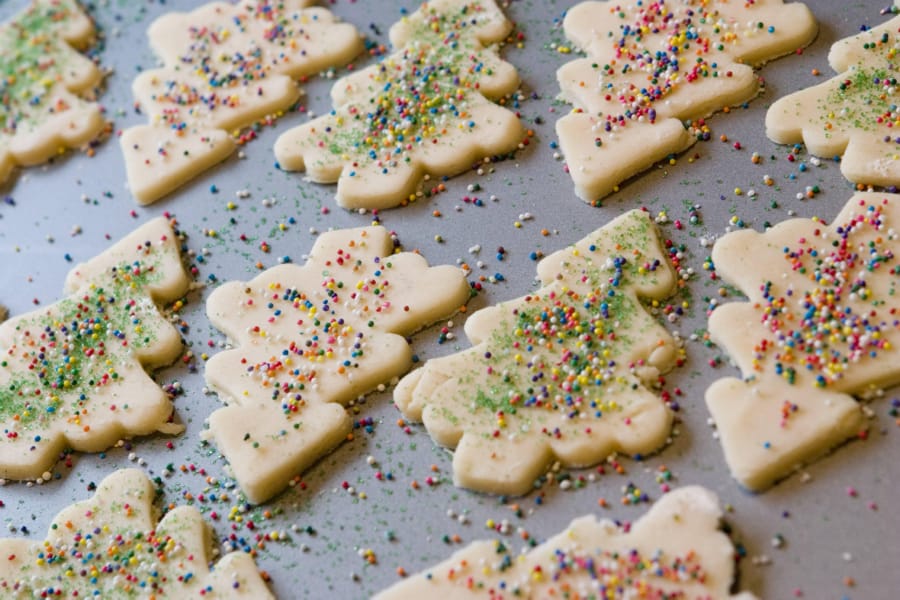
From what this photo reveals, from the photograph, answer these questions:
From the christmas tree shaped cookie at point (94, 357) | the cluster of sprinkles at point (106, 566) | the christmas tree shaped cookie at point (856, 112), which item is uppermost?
the christmas tree shaped cookie at point (856, 112)

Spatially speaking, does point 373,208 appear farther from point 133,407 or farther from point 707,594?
point 707,594

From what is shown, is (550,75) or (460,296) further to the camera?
(550,75)

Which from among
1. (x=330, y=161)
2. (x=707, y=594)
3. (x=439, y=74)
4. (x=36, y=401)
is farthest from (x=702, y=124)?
(x=36, y=401)

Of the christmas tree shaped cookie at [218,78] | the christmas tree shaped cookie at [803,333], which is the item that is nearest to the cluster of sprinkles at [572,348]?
the christmas tree shaped cookie at [803,333]

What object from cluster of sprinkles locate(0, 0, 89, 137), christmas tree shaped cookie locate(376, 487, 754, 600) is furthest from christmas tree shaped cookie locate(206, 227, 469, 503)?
cluster of sprinkles locate(0, 0, 89, 137)

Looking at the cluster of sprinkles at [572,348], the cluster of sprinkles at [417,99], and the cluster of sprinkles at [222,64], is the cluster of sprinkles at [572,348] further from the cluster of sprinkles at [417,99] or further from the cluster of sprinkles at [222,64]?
the cluster of sprinkles at [222,64]

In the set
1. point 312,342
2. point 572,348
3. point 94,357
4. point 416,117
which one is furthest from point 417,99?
point 94,357

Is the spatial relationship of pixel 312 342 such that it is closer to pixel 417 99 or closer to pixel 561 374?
pixel 561 374
